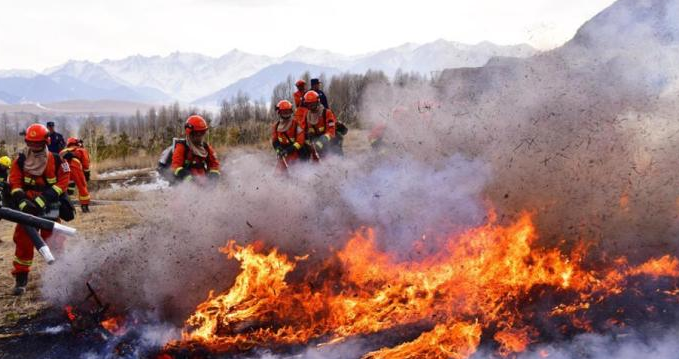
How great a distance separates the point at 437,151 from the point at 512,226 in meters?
1.66

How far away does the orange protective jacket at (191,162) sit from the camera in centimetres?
706

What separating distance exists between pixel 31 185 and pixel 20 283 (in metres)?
1.36

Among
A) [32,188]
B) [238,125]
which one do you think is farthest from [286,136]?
[238,125]

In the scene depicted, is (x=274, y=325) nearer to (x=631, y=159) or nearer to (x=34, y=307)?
(x=34, y=307)

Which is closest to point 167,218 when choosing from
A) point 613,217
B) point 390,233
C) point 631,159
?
point 390,233

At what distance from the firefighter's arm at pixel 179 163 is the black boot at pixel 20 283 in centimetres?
243

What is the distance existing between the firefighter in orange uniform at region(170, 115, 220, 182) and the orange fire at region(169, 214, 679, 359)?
1801 mm

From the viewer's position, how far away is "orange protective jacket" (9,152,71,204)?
21.5ft

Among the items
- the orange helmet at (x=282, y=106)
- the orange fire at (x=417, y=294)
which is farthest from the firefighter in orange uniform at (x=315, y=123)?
the orange fire at (x=417, y=294)

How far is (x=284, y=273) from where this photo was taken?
5.57m

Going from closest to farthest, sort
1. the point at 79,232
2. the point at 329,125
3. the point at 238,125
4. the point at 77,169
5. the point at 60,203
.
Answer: the point at 60,203 → the point at 329,125 → the point at 79,232 → the point at 77,169 → the point at 238,125

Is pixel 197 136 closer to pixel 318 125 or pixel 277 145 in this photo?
pixel 277 145

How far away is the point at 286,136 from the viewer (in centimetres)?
917

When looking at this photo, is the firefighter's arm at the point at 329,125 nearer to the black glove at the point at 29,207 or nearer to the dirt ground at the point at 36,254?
the dirt ground at the point at 36,254
